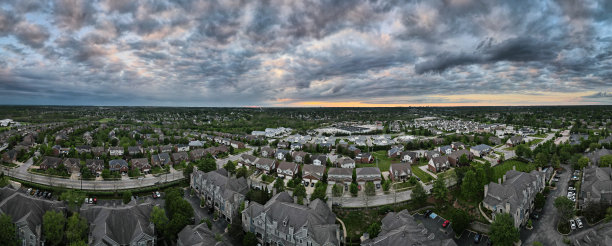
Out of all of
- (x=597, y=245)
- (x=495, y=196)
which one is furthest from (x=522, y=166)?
(x=597, y=245)

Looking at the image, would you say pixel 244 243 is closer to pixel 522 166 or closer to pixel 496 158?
pixel 522 166

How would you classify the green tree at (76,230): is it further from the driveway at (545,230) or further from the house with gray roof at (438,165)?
the house with gray roof at (438,165)

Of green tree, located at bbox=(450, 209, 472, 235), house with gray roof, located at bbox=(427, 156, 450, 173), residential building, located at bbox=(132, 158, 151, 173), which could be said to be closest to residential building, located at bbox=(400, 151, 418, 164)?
house with gray roof, located at bbox=(427, 156, 450, 173)

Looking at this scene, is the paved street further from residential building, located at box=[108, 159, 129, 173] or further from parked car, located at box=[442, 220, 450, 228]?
parked car, located at box=[442, 220, 450, 228]

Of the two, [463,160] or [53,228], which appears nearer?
[53,228]

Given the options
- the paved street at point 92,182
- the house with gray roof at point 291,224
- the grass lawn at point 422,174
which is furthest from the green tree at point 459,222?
the paved street at point 92,182

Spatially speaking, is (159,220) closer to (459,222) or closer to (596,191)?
(459,222)

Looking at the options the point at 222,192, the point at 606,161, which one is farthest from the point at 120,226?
the point at 606,161
